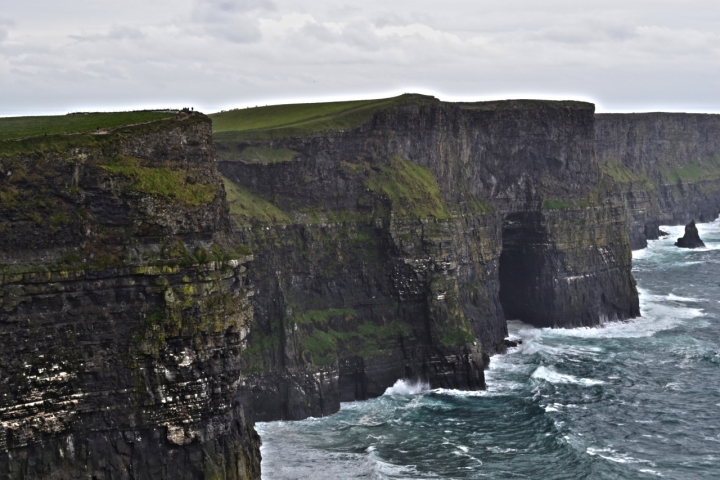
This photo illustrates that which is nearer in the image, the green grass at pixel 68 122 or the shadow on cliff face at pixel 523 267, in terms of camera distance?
the green grass at pixel 68 122

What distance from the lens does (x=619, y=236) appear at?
112188 millimetres

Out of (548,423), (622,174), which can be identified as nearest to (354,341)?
(548,423)

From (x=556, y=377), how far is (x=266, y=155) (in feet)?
113

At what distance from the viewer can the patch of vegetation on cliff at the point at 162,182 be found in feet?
173

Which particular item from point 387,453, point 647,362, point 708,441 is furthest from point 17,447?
point 647,362

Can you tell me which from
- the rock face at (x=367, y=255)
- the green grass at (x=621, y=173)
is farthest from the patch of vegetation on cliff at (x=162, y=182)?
the green grass at (x=621, y=173)

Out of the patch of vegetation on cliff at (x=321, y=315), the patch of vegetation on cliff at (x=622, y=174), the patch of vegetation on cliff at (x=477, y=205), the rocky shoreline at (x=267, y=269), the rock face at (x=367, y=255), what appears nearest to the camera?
the rocky shoreline at (x=267, y=269)

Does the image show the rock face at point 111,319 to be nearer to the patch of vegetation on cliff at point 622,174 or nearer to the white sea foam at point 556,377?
the white sea foam at point 556,377

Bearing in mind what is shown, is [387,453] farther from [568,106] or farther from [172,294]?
[568,106]

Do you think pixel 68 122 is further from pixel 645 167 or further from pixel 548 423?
pixel 645 167

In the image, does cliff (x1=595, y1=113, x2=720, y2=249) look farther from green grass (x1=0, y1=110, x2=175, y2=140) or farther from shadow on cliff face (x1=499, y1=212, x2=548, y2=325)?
green grass (x1=0, y1=110, x2=175, y2=140)

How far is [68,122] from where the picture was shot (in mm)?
62625

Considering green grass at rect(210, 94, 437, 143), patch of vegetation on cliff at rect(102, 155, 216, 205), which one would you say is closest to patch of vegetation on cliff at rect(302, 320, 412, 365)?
green grass at rect(210, 94, 437, 143)

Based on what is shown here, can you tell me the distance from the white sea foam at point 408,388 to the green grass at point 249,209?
1752cm
